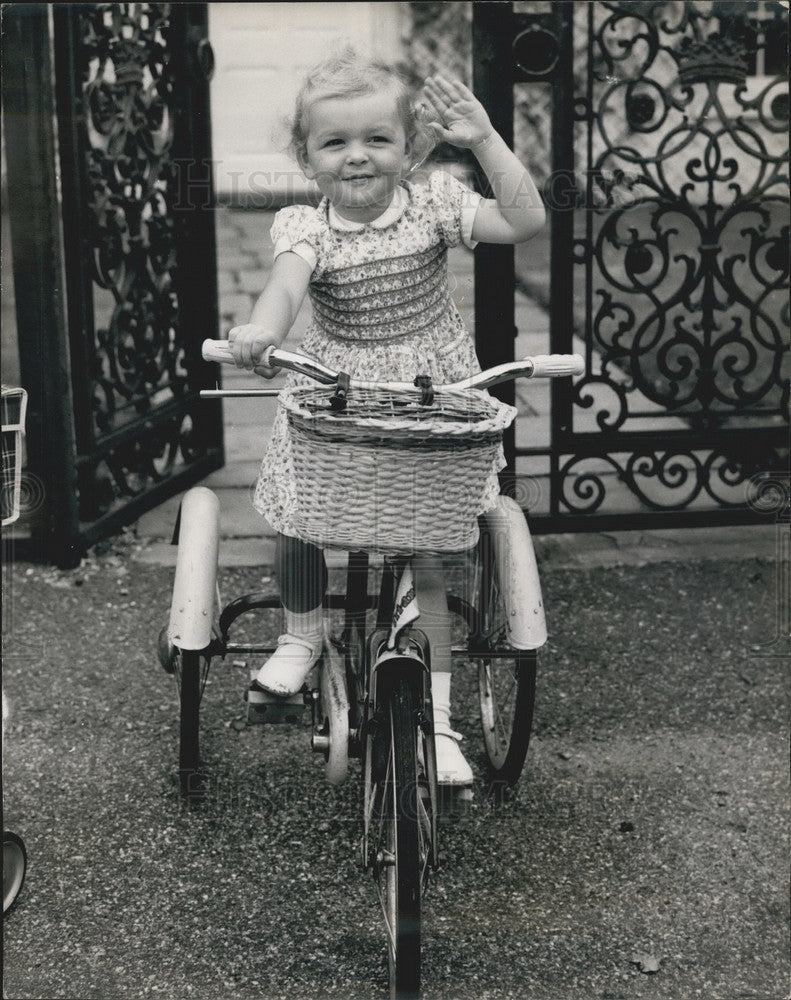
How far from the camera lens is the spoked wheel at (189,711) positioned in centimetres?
316

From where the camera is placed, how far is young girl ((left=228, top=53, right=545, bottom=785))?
2.75m

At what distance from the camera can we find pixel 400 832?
2436 millimetres

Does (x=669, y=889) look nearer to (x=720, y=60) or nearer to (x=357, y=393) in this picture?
(x=357, y=393)

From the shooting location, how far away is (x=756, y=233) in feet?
15.5

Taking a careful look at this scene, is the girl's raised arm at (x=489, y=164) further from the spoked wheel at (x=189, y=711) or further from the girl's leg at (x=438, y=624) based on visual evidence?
the spoked wheel at (x=189, y=711)

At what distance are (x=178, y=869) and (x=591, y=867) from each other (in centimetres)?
93

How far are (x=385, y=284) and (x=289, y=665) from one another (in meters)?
0.87

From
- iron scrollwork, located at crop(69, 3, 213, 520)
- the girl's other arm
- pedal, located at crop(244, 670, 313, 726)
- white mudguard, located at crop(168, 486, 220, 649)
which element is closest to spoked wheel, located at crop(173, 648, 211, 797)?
white mudguard, located at crop(168, 486, 220, 649)

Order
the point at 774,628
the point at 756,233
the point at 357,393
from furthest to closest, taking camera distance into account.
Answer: the point at 756,233, the point at 774,628, the point at 357,393

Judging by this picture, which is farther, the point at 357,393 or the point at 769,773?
the point at 769,773

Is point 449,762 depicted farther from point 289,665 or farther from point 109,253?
point 109,253

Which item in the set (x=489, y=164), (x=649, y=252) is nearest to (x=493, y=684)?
(x=489, y=164)

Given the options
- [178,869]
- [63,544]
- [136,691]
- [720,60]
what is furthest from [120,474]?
[720,60]

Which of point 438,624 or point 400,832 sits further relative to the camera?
point 438,624
